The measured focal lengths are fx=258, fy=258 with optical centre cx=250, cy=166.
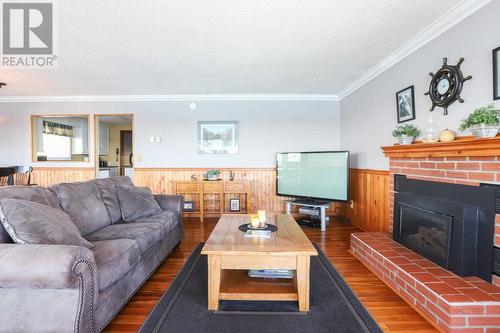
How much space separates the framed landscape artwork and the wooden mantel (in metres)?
2.85

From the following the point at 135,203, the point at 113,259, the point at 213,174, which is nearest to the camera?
the point at 113,259

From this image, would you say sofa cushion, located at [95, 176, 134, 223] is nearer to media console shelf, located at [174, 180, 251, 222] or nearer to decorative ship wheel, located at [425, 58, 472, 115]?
media console shelf, located at [174, 180, 251, 222]

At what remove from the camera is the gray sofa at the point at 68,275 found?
1.31 metres

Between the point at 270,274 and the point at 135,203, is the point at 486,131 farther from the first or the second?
the point at 135,203

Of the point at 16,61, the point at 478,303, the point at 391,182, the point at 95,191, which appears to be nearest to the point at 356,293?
the point at 478,303

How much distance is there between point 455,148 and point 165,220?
271 cm

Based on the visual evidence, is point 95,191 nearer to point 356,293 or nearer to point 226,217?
point 226,217

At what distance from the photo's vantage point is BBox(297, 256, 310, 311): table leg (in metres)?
1.78

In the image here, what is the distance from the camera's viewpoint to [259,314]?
1.81m

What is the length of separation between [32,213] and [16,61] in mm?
2769

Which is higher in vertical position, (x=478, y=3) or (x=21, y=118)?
(x=478, y=3)

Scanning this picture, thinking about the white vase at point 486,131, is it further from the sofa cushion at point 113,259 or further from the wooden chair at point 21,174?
the wooden chair at point 21,174

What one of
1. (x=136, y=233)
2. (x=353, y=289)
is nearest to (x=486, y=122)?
(x=353, y=289)

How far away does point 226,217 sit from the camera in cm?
276
